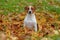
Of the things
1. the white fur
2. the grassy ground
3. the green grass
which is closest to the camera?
the grassy ground

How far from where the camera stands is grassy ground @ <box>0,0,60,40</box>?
7.29m

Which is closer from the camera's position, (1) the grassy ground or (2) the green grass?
(1) the grassy ground

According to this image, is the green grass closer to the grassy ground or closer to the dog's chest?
the grassy ground

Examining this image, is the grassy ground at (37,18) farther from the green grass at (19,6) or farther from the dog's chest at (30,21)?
the dog's chest at (30,21)

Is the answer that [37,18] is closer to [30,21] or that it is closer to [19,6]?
[30,21]

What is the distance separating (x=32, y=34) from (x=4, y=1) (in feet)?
15.8

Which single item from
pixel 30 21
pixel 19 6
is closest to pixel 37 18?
pixel 30 21

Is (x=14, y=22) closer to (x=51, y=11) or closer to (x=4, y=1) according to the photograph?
(x=51, y=11)

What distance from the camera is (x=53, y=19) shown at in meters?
9.31

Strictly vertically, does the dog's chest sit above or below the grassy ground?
above

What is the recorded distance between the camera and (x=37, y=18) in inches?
373

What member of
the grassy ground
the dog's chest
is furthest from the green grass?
the dog's chest

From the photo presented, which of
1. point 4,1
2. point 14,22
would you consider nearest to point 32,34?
point 14,22

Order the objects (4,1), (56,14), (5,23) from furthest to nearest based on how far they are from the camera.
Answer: (4,1) < (56,14) < (5,23)
